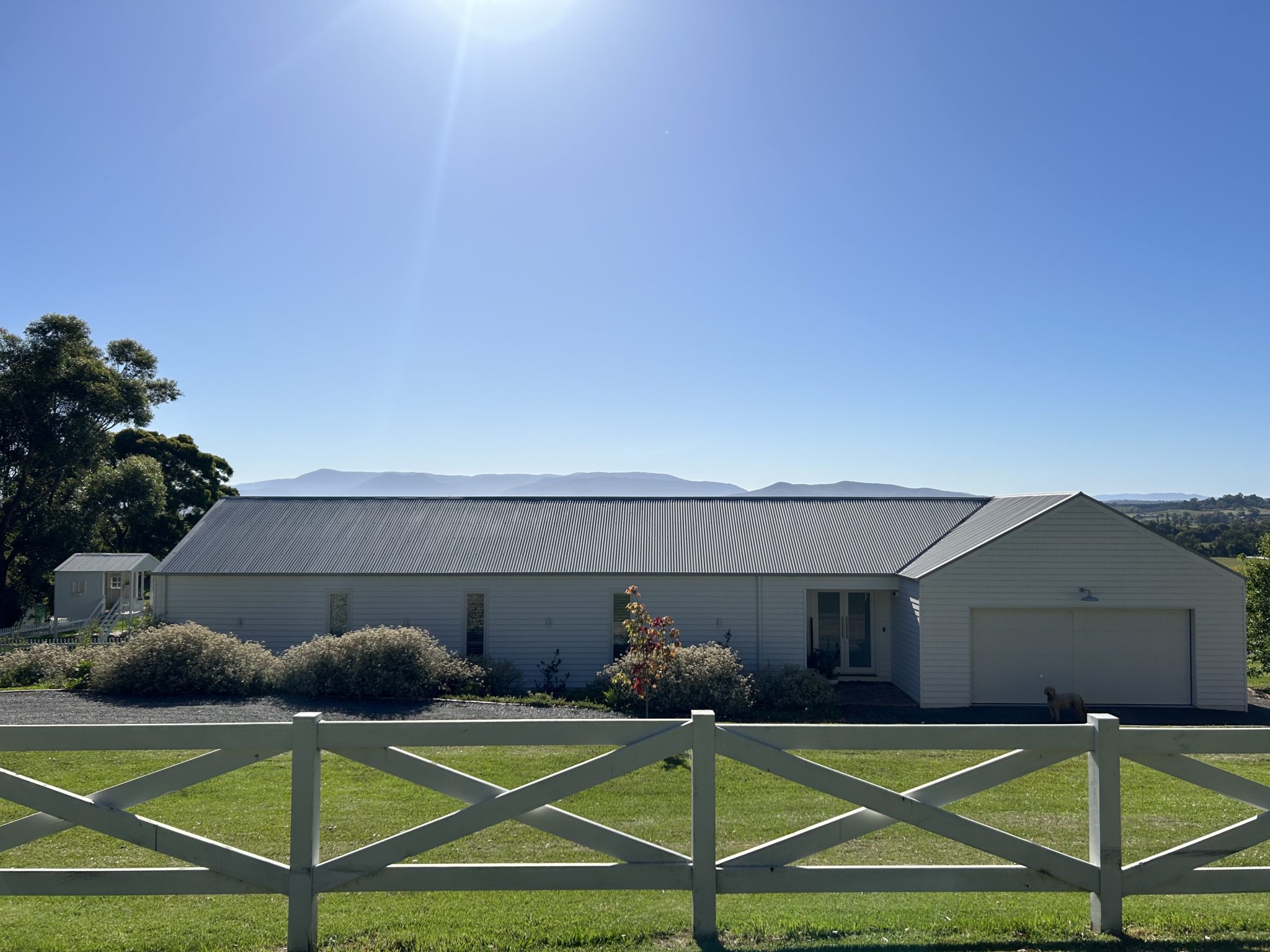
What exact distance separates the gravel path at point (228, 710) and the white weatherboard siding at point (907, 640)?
295 inches

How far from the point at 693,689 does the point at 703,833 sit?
1396cm

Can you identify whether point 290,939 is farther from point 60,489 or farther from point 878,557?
point 60,489

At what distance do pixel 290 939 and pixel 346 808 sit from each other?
4.22 metres

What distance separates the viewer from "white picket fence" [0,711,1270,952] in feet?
14.8

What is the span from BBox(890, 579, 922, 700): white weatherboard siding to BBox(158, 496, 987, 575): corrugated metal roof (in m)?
1.05

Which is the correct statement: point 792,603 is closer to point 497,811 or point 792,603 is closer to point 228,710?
point 228,710

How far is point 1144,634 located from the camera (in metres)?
19.3

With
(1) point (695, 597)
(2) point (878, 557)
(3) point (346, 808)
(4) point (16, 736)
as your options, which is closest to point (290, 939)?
(4) point (16, 736)

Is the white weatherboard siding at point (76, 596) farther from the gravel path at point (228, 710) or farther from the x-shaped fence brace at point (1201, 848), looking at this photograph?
the x-shaped fence brace at point (1201, 848)

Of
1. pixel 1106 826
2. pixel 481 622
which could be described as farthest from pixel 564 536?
pixel 1106 826

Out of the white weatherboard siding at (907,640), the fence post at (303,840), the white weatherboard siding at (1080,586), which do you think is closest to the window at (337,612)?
the white weatherboard siding at (907,640)

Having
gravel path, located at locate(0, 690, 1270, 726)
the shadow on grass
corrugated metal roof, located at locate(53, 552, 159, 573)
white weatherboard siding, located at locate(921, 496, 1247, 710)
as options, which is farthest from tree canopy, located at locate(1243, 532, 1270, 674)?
corrugated metal roof, located at locate(53, 552, 159, 573)

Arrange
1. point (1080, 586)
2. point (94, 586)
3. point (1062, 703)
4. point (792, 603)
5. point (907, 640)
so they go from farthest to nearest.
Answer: point (94, 586) → point (792, 603) → point (907, 640) → point (1080, 586) → point (1062, 703)

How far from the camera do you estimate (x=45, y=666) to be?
2169cm
